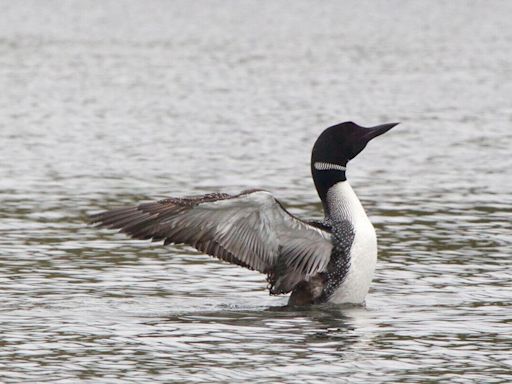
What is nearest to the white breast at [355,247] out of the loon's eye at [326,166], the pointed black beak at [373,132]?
the loon's eye at [326,166]

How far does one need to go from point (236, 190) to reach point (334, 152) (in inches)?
262

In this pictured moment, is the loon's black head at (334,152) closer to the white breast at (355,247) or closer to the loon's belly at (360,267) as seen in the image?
the white breast at (355,247)

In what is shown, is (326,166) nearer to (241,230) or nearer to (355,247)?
(355,247)

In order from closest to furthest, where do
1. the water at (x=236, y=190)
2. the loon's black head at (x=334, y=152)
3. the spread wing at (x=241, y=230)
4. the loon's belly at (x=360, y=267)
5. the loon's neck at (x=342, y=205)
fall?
1. the water at (x=236, y=190)
2. the spread wing at (x=241, y=230)
3. the loon's belly at (x=360, y=267)
4. the loon's neck at (x=342, y=205)
5. the loon's black head at (x=334, y=152)

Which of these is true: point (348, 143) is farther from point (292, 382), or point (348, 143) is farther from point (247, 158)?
point (247, 158)

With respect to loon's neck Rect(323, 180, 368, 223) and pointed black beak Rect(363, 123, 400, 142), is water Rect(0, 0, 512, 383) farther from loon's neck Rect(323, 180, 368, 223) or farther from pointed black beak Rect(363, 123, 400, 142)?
pointed black beak Rect(363, 123, 400, 142)

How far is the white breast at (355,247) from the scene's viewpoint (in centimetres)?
1224

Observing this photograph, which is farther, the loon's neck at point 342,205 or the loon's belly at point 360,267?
the loon's neck at point 342,205

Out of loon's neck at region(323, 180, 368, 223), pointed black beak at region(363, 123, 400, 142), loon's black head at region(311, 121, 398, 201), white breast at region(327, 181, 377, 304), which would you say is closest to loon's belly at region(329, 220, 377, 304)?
white breast at region(327, 181, 377, 304)

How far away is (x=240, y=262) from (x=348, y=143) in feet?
4.60

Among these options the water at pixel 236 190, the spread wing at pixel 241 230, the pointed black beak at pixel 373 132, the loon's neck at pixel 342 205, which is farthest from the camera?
the pointed black beak at pixel 373 132

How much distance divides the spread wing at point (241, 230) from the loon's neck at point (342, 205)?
0.69ft

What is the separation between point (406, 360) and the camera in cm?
1041

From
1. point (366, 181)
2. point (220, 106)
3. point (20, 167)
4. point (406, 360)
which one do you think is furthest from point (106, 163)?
point (406, 360)
